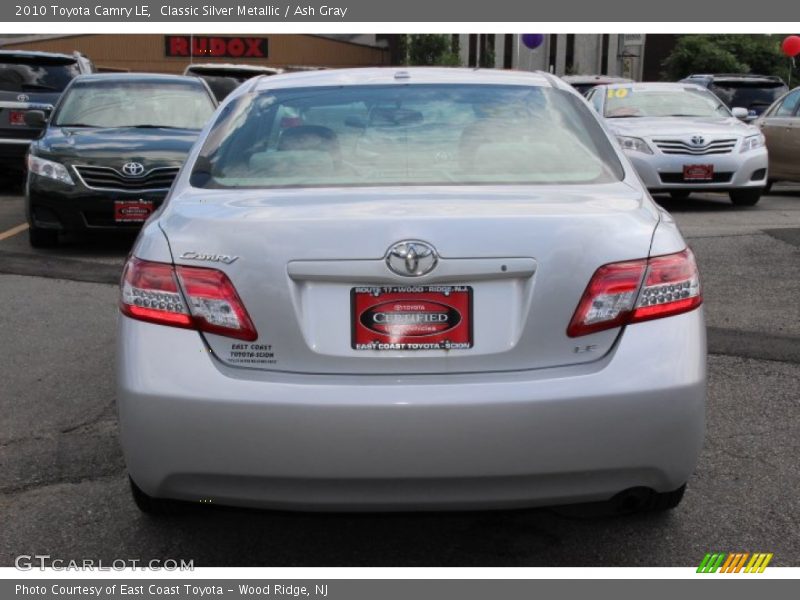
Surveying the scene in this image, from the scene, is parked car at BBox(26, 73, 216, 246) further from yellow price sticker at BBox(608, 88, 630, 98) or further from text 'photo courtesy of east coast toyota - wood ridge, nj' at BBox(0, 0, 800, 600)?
yellow price sticker at BBox(608, 88, 630, 98)

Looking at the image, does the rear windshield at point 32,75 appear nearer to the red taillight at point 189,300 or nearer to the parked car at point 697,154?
the parked car at point 697,154

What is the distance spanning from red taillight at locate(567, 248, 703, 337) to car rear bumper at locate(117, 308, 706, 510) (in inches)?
1.9

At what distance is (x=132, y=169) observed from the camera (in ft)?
33.0

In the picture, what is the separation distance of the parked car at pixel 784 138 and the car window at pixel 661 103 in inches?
38.9

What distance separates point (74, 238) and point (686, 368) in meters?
8.97

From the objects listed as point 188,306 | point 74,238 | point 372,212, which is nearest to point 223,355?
point 188,306

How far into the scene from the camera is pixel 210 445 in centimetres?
315

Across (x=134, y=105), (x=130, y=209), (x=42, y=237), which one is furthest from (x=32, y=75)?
(x=130, y=209)

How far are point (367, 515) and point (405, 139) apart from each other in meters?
1.31

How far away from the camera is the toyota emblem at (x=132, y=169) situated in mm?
10047

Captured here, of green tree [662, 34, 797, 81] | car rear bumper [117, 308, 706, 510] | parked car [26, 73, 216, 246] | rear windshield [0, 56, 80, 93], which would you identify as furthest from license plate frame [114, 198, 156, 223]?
green tree [662, 34, 797, 81]

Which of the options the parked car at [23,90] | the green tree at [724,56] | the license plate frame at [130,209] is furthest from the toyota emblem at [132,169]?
the green tree at [724,56]

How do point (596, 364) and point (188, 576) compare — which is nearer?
point (596, 364)

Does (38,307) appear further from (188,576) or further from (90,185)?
(188,576)
